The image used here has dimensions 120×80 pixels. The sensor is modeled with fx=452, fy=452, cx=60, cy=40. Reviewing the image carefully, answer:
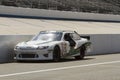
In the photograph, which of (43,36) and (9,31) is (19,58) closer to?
(43,36)

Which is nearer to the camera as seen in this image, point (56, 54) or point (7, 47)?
point (56, 54)

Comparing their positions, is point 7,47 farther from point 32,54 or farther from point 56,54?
point 56,54

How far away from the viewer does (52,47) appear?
755 inches

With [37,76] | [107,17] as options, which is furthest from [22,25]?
[37,76]

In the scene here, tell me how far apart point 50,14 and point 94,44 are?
17665 mm

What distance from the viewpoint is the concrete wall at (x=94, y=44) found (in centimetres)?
1945

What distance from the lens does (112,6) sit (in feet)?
196

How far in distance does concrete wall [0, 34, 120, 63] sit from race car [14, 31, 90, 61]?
591mm

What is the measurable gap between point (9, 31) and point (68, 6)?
19.5 meters

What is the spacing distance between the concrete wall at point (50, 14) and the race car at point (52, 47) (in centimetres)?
1717

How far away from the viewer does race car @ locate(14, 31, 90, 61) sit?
18938mm

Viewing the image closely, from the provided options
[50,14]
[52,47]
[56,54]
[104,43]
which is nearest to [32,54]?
[52,47]

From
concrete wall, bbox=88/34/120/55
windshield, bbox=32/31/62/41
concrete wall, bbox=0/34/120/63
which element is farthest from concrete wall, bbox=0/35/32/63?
concrete wall, bbox=88/34/120/55

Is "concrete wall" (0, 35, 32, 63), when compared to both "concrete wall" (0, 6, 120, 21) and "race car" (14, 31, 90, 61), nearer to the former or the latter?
"race car" (14, 31, 90, 61)
